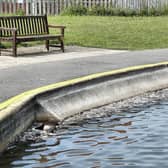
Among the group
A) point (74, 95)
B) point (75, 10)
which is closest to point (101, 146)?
point (74, 95)

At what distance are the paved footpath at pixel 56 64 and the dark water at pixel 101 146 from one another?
131cm

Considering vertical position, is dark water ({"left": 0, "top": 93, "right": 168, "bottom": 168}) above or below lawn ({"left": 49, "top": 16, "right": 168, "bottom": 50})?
below

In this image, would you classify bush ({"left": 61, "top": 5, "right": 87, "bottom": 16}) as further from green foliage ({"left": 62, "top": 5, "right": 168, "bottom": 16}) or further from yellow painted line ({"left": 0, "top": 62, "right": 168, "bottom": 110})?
yellow painted line ({"left": 0, "top": 62, "right": 168, "bottom": 110})

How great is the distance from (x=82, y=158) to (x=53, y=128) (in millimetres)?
1613

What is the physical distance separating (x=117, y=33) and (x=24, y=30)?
17.8ft

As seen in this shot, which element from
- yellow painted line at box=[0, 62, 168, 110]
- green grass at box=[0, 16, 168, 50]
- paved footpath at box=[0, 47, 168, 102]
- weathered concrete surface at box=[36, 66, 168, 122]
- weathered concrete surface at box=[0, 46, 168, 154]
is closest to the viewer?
weathered concrete surface at box=[0, 46, 168, 154]

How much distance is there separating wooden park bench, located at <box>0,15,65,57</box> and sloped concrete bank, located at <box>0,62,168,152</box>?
12.9ft

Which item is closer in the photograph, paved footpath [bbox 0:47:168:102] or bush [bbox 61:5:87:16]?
paved footpath [bbox 0:47:168:102]

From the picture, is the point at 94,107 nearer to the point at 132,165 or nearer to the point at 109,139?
the point at 109,139

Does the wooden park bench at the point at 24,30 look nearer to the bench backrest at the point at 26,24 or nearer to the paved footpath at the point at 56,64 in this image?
the bench backrest at the point at 26,24

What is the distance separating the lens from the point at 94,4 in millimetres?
31484

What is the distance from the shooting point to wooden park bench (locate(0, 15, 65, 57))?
15.5m

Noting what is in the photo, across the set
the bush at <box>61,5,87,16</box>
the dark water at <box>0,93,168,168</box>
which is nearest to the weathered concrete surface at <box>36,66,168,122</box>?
the dark water at <box>0,93,168,168</box>

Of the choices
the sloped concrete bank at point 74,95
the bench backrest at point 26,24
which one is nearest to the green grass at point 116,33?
the bench backrest at point 26,24
